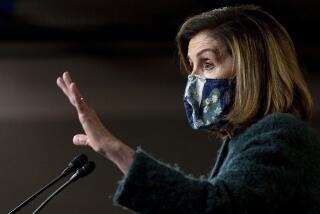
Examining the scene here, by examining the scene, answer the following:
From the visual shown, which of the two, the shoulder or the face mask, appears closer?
the shoulder

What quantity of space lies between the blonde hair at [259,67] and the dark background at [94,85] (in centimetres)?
167

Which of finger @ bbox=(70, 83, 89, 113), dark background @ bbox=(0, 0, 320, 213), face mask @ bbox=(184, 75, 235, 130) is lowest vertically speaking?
dark background @ bbox=(0, 0, 320, 213)

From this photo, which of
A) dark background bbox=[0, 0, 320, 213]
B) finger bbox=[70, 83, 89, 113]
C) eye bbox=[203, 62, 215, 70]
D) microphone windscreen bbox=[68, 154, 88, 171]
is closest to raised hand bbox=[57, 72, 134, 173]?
finger bbox=[70, 83, 89, 113]

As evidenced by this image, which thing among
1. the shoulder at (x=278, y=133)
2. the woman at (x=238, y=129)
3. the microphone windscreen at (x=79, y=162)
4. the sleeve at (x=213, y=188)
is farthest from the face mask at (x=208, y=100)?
Result: the microphone windscreen at (x=79, y=162)

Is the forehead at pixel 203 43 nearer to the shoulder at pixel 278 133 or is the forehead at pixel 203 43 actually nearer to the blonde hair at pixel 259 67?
the blonde hair at pixel 259 67

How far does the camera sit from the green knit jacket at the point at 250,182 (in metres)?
1.03

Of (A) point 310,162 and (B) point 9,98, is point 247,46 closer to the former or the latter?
(A) point 310,162

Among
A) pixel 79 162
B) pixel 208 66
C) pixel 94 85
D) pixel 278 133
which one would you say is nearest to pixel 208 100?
pixel 208 66

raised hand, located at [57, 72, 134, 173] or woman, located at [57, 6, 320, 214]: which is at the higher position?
raised hand, located at [57, 72, 134, 173]

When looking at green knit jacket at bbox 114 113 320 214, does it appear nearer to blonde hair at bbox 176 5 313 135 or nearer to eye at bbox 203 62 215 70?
blonde hair at bbox 176 5 313 135

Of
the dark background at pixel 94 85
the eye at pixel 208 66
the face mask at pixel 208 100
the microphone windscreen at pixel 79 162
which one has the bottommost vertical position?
the dark background at pixel 94 85

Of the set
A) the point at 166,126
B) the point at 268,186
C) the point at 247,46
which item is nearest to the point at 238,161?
the point at 268,186

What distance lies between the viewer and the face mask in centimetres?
132

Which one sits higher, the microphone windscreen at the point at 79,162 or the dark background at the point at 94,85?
the microphone windscreen at the point at 79,162
